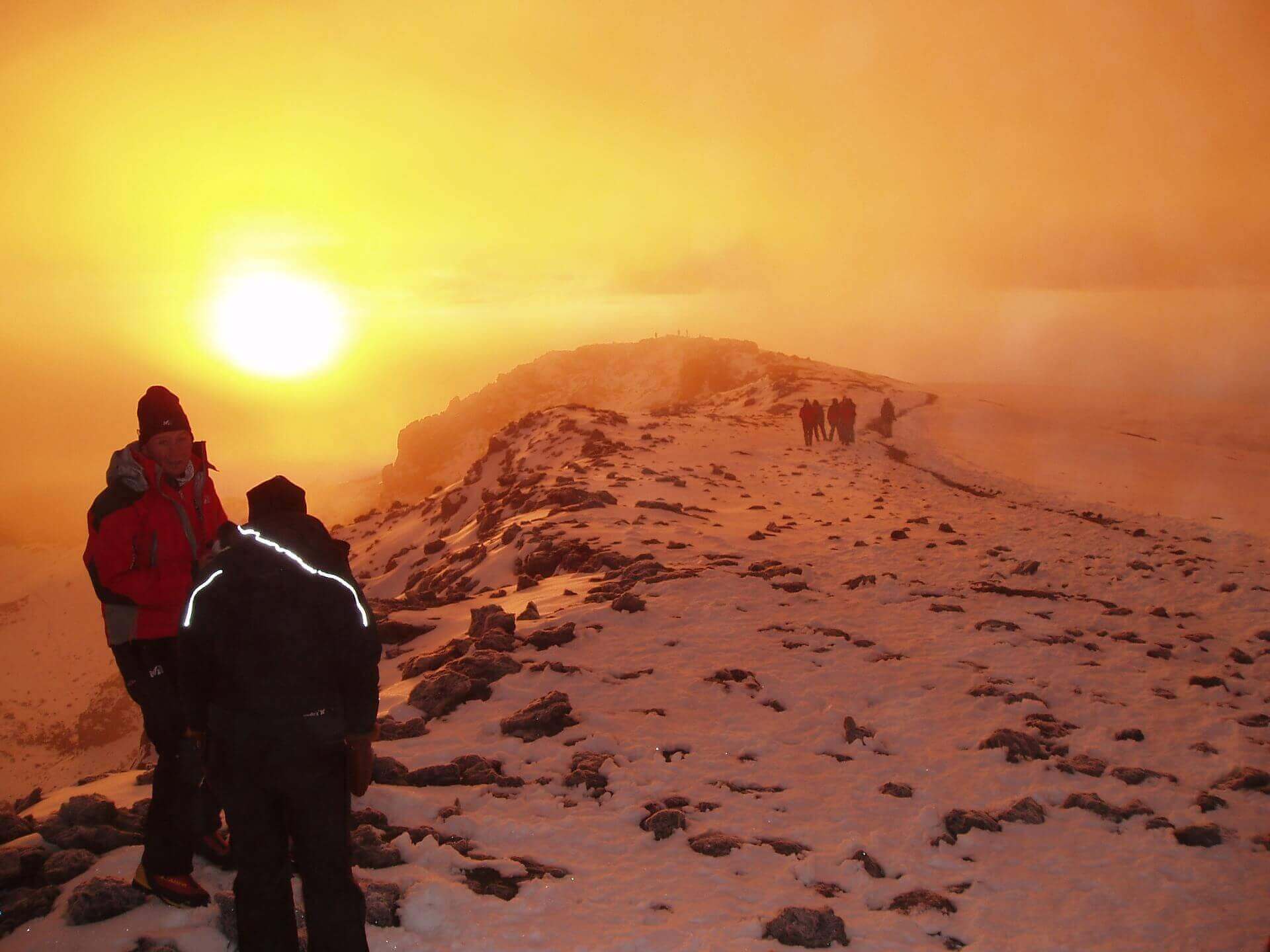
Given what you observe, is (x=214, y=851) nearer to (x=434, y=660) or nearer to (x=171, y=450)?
(x=171, y=450)

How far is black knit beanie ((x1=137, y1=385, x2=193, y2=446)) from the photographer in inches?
207

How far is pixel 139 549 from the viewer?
526cm

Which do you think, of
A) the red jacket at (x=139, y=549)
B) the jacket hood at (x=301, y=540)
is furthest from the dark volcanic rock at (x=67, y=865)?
the jacket hood at (x=301, y=540)

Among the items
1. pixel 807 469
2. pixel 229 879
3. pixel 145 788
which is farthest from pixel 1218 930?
pixel 807 469

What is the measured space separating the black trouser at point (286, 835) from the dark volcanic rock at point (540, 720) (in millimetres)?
4690

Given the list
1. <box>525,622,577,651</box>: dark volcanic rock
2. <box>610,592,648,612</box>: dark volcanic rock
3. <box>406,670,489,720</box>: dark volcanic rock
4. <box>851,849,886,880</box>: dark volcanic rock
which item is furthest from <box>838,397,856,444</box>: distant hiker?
<box>851,849,886,880</box>: dark volcanic rock

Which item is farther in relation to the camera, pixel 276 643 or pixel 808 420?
pixel 808 420

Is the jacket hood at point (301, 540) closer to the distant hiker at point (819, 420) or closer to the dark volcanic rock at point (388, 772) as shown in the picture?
the dark volcanic rock at point (388, 772)

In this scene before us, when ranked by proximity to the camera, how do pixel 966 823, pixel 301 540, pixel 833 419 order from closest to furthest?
1. pixel 301 540
2. pixel 966 823
3. pixel 833 419

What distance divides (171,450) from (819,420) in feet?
112

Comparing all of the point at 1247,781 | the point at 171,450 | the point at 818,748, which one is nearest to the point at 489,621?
the point at 818,748

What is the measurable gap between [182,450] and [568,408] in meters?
34.4

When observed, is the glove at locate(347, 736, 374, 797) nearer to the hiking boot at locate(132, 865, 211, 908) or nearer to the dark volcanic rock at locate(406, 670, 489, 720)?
the hiking boot at locate(132, 865, 211, 908)

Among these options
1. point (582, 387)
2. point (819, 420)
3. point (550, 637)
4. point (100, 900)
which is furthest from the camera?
point (582, 387)
